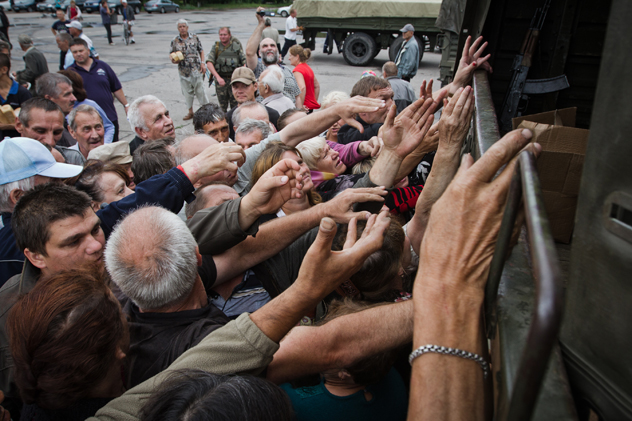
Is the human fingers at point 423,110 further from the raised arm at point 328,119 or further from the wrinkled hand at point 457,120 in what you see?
the wrinkled hand at point 457,120

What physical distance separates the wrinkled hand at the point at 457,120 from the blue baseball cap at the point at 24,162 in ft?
7.52

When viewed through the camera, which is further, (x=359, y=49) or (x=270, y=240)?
(x=359, y=49)

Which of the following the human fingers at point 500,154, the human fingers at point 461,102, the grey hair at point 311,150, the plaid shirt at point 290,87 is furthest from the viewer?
the plaid shirt at point 290,87

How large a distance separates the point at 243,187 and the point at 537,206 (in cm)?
276

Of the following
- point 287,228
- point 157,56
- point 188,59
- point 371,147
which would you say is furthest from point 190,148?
point 157,56

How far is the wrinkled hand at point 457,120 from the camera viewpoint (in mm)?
1799

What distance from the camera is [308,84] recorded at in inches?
262

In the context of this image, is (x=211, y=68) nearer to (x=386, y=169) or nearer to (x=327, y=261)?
(x=386, y=169)

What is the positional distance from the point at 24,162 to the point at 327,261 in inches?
86.4

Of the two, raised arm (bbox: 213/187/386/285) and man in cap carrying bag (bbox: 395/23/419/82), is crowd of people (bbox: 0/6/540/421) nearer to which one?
raised arm (bbox: 213/187/386/285)

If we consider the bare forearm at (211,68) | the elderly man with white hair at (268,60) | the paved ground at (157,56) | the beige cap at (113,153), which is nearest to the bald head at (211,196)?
the beige cap at (113,153)

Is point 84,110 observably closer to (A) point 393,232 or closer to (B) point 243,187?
(B) point 243,187

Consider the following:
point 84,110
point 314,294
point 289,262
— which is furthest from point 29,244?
point 84,110

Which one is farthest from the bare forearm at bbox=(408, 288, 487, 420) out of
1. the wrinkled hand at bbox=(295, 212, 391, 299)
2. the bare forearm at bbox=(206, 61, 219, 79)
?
the bare forearm at bbox=(206, 61, 219, 79)
